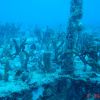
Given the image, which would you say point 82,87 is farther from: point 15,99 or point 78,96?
point 15,99

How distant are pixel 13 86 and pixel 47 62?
2224 millimetres

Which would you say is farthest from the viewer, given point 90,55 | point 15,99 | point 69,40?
point 90,55

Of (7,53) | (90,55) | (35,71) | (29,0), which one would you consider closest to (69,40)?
(90,55)

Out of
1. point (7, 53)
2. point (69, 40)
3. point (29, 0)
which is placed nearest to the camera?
point (69, 40)

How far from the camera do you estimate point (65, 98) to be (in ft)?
24.2

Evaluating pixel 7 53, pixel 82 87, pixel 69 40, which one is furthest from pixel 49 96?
pixel 7 53

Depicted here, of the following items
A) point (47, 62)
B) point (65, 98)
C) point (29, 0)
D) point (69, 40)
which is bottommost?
point (65, 98)

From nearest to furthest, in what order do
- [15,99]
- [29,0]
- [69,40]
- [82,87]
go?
1. [15,99]
2. [82,87]
3. [69,40]
4. [29,0]

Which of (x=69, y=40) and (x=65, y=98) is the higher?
(x=69, y=40)

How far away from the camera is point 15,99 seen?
720cm

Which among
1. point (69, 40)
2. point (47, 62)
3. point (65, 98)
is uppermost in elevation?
point (69, 40)

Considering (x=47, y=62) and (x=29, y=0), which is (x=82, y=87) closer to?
(x=47, y=62)

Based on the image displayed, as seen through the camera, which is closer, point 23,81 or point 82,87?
point 82,87

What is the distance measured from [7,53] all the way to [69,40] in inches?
158
